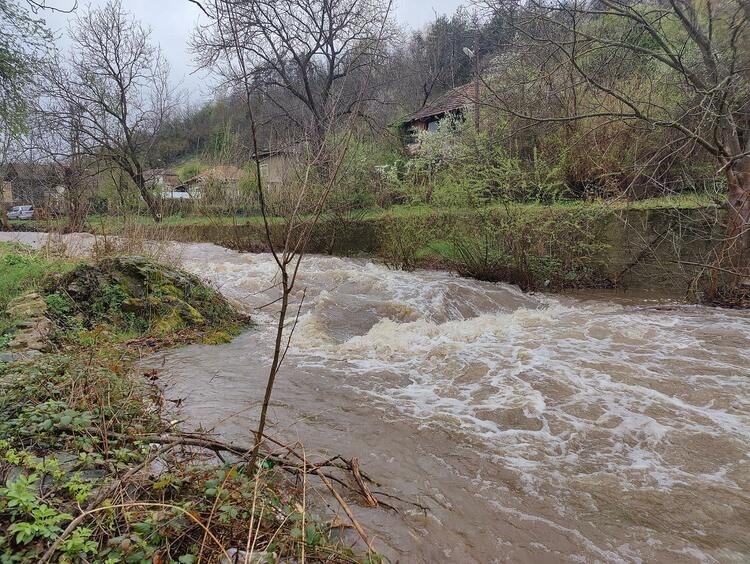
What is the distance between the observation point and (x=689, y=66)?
30.4 feet

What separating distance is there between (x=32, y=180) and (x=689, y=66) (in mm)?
20542

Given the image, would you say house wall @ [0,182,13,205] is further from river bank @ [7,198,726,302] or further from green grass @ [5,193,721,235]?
river bank @ [7,198,726,302]

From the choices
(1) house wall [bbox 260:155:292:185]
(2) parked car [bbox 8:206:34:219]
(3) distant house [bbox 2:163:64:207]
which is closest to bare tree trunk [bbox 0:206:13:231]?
(3) distant house [bbox 2:163:64:207]

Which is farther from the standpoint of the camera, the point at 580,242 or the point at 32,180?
the point at 32,180

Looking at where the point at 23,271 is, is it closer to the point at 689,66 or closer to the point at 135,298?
the point at 135,298

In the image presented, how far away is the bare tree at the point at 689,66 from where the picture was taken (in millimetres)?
7180

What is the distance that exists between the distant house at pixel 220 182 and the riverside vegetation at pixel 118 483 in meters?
16.7

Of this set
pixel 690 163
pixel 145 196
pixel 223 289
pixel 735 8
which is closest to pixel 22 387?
pixel 223 289

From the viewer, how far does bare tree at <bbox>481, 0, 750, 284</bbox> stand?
7.18 meters

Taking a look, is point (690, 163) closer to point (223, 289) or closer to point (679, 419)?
point (679, 419)

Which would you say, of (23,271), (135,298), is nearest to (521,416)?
(135,298)

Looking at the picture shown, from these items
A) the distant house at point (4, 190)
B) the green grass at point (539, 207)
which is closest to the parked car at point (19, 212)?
the distant house at point (4, 190)

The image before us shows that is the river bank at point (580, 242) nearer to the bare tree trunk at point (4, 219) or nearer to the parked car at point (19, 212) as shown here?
the bare tree trunk at point (4, 219)

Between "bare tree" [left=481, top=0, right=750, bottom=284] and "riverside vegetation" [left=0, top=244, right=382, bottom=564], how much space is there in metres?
6.74
